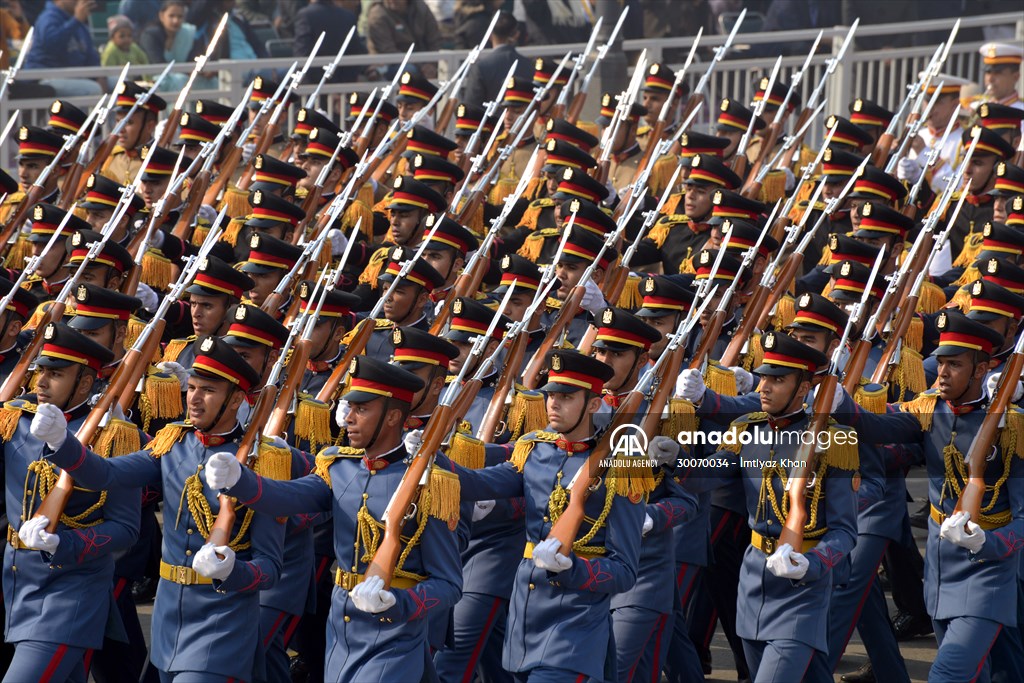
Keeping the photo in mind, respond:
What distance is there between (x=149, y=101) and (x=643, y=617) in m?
6.59

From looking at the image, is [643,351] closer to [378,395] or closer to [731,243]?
[378,395]

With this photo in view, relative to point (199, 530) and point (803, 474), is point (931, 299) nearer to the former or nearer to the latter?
point (803, 474)

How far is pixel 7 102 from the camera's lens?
14.6 metres

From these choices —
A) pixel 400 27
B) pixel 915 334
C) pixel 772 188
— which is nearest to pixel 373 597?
pixel 915 334

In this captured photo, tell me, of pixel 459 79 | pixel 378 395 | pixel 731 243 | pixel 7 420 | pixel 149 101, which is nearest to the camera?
pixel 378 395

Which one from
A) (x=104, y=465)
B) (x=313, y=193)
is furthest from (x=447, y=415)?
(x=313, y=193)

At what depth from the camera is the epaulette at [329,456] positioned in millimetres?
6875

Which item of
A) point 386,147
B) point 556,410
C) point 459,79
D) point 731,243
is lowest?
point 556,410

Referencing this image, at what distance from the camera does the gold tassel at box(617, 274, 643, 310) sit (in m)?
10.5

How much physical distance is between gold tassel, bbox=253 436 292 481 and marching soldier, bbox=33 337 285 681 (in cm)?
11

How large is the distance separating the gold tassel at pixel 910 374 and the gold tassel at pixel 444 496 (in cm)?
336

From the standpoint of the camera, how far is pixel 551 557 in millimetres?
6809

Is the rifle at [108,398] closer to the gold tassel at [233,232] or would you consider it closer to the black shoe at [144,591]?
the black shoe at [144,591]

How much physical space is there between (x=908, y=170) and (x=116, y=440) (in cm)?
670
